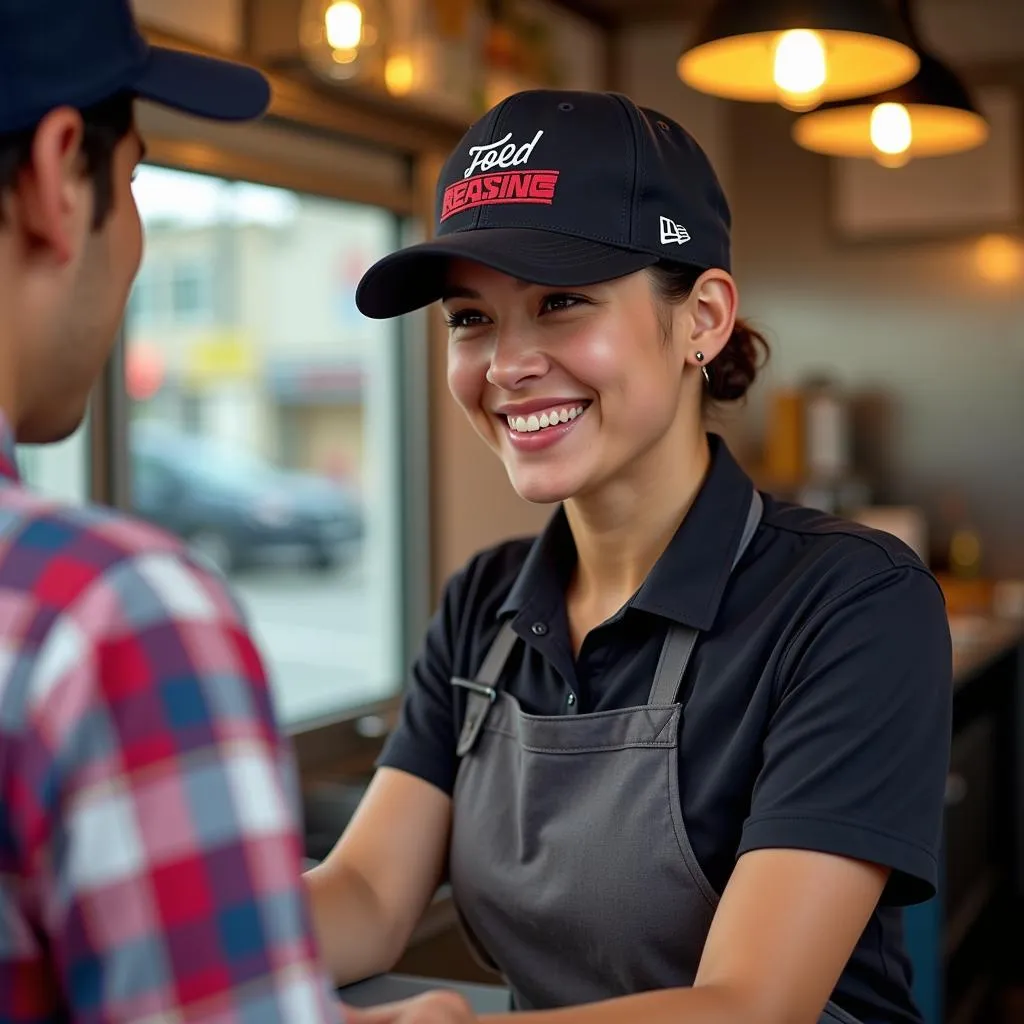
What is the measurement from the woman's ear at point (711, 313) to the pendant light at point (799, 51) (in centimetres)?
76

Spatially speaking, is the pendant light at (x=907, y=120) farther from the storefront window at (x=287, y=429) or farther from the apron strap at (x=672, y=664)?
the apron strap at (x=672, y=664)

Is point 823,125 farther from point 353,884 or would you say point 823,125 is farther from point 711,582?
point 353,884

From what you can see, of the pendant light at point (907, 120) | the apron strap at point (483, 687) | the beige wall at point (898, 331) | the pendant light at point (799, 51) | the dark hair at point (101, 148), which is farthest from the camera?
the beige wall at point (898, 331)

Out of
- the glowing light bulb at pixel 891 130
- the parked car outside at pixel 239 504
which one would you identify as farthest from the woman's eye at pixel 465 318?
the parked car outside at pixel 239 504

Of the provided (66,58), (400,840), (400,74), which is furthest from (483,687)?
(400,74)

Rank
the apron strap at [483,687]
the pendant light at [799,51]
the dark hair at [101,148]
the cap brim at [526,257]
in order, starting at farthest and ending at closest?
the pendant light at [799,51]
the apron strap at [483,687]
the cap brim at [526,257]
the dark hair at [101,148]

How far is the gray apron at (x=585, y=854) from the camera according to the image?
129 cm

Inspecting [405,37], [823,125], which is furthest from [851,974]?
[405,37]

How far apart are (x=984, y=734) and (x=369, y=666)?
5.39ft

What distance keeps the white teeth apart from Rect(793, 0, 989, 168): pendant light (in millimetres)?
1242

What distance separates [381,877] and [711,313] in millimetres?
665

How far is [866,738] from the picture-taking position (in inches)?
47.1

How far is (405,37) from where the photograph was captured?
3.15 metres

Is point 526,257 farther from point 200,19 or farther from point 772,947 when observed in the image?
point 200,19
